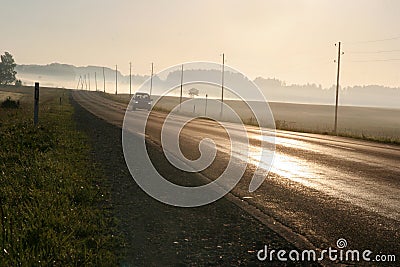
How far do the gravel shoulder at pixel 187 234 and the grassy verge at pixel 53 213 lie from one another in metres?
0.28

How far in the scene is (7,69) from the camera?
19138cm

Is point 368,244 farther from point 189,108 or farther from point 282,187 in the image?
point 189,108

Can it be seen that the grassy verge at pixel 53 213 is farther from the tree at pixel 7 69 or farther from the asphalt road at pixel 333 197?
the tree at pixel 7 69

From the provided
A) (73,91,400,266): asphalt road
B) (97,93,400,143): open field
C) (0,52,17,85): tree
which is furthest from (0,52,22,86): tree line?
(73,91,400,266): asphalt road

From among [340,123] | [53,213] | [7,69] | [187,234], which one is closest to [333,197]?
[187,234]

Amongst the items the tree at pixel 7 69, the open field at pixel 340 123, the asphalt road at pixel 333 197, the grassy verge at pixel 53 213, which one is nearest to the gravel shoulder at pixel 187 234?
the grassy verge at pixel 53 213

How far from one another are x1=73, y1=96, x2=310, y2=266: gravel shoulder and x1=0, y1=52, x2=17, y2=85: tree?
195 metres

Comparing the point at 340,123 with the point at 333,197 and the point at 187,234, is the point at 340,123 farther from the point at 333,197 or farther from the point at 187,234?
the point at 187,234

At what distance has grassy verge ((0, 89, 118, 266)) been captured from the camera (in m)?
5.05

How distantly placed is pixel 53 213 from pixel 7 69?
7839 inches

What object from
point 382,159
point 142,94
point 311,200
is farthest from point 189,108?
point 311,200

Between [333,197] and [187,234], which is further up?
[333,197]

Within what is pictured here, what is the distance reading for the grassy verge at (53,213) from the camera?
505 cm

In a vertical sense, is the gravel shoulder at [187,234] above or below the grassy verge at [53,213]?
below
